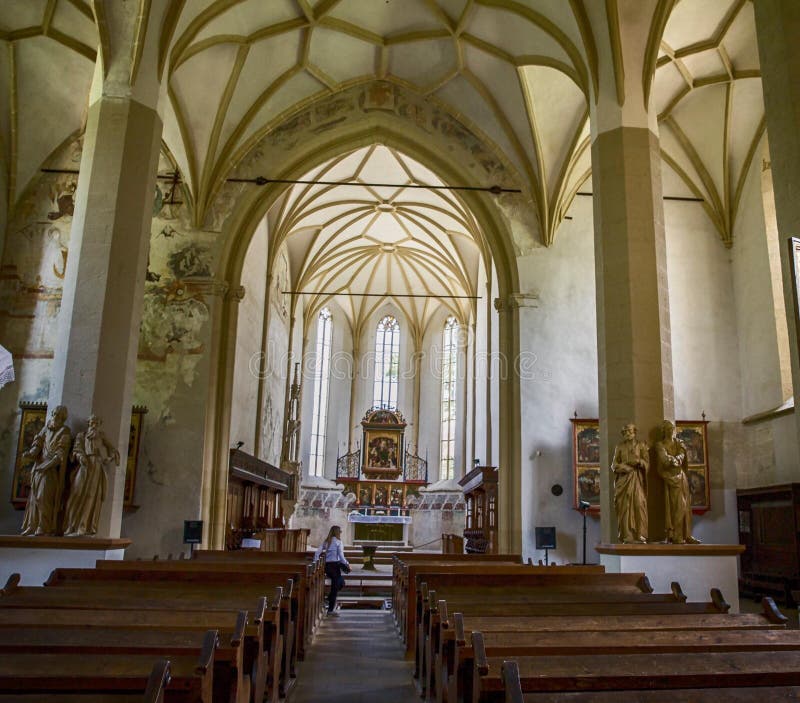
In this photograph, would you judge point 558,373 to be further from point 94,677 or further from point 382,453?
point 94,677

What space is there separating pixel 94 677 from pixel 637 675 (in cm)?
268

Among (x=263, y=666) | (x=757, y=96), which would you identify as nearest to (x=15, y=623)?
(x=263, y=666)

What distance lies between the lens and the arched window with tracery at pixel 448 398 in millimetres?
30375

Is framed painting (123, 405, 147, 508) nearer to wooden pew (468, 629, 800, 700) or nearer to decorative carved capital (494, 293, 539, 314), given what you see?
decorative carved capital (494, 293, 539, 314)

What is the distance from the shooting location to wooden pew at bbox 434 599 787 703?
4.97 meters

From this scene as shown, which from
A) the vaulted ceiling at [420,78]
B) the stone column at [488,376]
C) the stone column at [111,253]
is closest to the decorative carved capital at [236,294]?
the vaulted ceiling at [420,78]

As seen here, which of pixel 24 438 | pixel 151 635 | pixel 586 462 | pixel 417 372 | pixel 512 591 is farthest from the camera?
pixel 417 372

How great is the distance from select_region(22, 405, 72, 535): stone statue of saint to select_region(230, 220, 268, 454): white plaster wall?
7931mm

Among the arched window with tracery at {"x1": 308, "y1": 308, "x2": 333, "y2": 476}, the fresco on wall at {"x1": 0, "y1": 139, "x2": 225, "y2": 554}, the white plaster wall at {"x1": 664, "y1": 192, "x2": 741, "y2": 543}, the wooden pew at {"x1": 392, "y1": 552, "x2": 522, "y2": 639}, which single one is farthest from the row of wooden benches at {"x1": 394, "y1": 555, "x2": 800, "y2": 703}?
the arched window with tracery at {"x1": 308, "y1": 308, "x2": 333, "y2": 476}

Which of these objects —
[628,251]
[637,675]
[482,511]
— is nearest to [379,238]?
[482,511]

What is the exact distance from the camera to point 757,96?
15.3 meters

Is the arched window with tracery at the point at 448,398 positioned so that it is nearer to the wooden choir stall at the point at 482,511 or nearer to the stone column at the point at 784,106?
the wooden choir stall at the point at 482,511

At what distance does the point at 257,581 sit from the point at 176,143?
11.8 meters

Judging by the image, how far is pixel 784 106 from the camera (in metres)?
6.53
